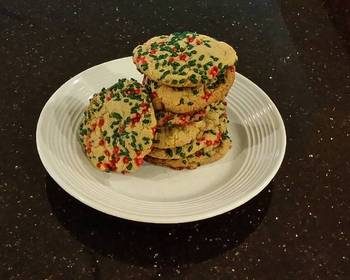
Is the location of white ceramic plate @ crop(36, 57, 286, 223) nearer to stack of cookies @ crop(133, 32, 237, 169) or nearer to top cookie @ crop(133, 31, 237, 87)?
stack of cookies @ crop(133, 32, 237, 169)

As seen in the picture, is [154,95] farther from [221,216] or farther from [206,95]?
[221,216]

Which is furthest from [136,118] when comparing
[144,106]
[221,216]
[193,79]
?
[221,216]

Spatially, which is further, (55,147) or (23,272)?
(55,147)

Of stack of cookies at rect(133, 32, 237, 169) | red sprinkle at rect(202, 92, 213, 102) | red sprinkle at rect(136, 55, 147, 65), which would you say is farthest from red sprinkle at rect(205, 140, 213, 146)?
red sprinkle at rect(136, 55, 147, 65)

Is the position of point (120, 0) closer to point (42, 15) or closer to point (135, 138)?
point (42, 15)

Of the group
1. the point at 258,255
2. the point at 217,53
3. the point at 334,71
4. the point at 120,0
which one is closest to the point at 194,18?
the point at 120,0

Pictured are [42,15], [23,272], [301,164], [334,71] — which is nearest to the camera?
[23,272]
